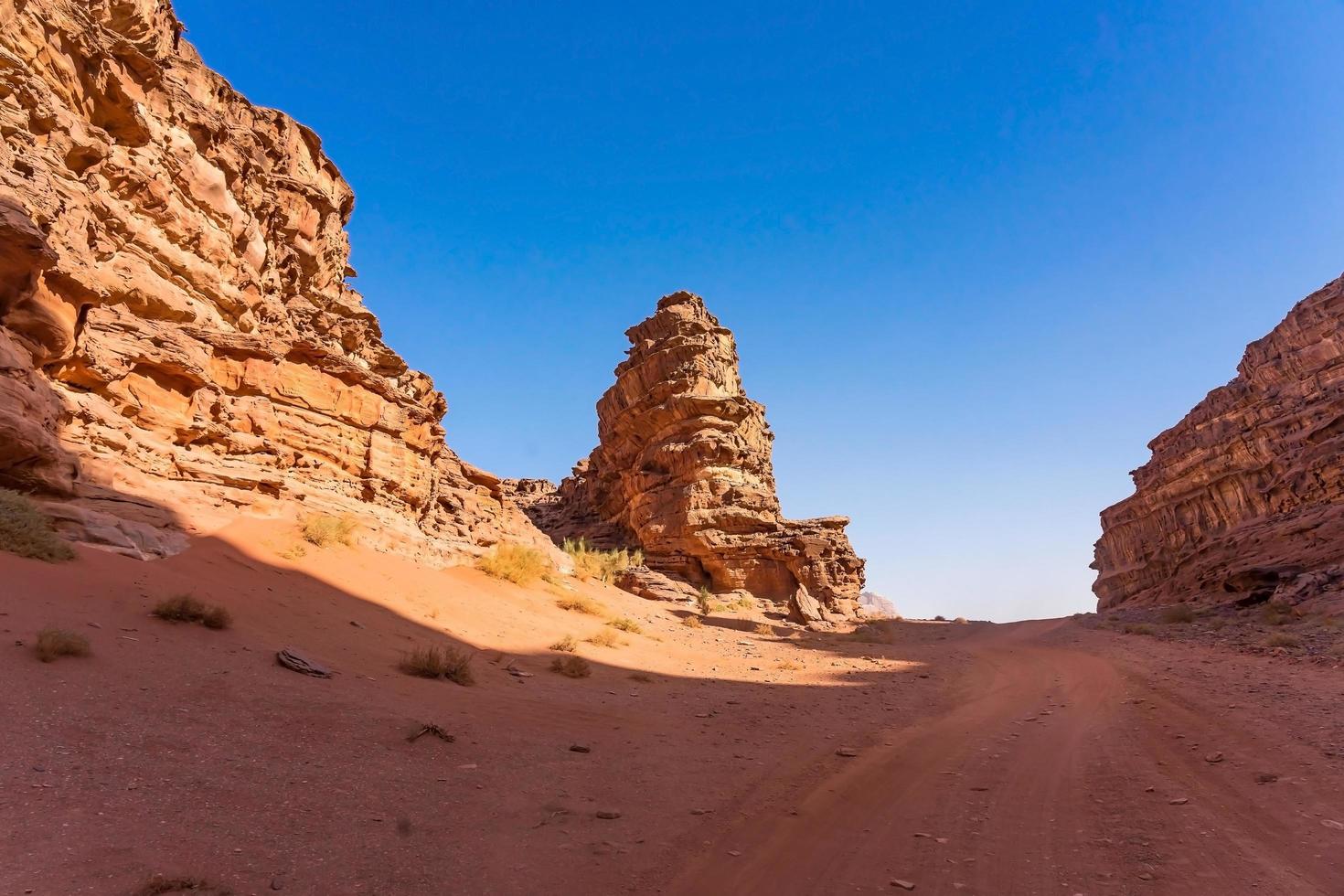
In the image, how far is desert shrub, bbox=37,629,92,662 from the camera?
5059 millimetres

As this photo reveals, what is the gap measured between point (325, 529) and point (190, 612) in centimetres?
656

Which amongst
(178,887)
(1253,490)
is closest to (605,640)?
(178,887)

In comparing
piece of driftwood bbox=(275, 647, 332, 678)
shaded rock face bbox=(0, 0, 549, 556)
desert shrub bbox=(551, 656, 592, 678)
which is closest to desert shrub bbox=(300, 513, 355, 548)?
shaded rock face bbox=(0, 0, 549, 556)

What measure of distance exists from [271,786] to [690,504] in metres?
29.0

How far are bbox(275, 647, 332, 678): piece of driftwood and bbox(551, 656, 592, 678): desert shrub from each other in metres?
4.13

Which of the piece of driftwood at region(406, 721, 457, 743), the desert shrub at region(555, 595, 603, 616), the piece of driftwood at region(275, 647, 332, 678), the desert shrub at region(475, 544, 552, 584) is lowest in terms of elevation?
the piece of driftwood at region(406, 721, 457, 743)

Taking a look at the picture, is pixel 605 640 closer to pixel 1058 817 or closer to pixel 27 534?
pixel 27 534

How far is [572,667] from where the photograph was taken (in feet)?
33.9

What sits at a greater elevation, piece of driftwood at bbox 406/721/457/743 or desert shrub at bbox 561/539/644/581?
desert shrub at bbox 561/539/644/581

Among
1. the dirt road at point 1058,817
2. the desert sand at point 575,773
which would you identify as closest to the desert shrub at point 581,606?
the desert sand at point 575,773

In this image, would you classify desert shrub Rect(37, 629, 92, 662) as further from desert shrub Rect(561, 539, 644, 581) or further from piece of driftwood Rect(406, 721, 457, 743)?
desert shrub Rect(561, 539, 644, 581)

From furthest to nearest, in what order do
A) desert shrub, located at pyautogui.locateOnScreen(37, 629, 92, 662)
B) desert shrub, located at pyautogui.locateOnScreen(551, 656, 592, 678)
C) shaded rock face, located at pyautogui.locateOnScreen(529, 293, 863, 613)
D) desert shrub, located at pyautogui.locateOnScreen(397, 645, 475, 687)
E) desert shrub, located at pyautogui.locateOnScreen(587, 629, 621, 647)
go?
shaded rock face, located at pyautogui.locateOnScreen(529, 293, 863, 613)
desert shrub, located at pyautogui.locateOnScreen(587, 629, 621, 647)
desert shrub, located at pyautogui.locateOnScreen(551, 656, 592, 678)
desert shrub, located at pyautogui.locateOnScreen(397, 645, 475, 687)
desert shrub, located at pyautogui.locateOnScreen(37, 629, 92, 662)

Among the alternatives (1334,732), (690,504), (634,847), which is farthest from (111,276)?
(690,504)

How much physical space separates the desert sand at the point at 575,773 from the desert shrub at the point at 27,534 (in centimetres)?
30
